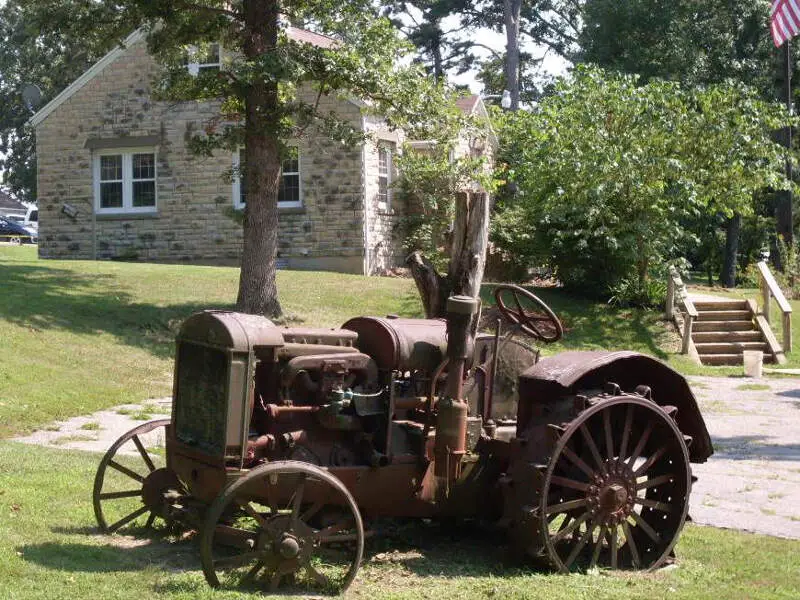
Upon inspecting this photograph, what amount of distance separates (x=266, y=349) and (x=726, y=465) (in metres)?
6.02

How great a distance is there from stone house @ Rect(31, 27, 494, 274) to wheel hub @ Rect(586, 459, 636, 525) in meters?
21.0

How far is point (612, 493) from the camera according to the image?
254 inches

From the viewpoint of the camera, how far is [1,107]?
59.9 meters

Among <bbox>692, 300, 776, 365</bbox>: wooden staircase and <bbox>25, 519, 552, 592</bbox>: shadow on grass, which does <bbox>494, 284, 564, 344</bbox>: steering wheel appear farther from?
<bbox>692, 300, 776, 365</bbox>: wooden staircase

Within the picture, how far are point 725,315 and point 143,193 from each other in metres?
16.3

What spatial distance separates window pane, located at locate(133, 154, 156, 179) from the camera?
97.9 ft

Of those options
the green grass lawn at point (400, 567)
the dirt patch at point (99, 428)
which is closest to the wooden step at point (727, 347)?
the dirt patch at point (99, 428)

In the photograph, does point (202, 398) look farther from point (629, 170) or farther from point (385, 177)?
point (385, 177)

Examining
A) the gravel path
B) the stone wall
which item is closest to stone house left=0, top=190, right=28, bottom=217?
the stone wall

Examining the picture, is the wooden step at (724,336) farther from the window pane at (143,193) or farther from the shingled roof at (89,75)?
the window pane at (143,193)

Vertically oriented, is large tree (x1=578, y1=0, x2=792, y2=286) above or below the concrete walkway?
above

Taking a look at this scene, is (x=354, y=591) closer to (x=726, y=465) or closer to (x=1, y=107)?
(x=726, y=465)

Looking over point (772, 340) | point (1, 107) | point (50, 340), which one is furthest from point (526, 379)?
point (1, 107)

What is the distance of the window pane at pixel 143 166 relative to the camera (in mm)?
29844
